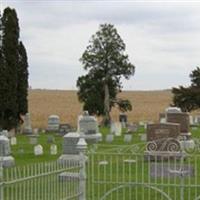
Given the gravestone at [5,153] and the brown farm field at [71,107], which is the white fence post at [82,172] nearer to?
the gravestone at [5,153]

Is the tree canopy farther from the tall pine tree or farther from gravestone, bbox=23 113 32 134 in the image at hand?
the tall pine tree

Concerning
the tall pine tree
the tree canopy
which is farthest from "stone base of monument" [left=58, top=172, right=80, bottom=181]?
the tree canopy

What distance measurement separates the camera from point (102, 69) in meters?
47.5

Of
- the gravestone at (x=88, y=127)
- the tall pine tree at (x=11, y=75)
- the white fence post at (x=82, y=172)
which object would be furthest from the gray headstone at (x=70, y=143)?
the tall pine tree at (x=11, y=75)

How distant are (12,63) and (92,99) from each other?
1090 centimetres

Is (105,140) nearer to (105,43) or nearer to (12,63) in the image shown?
(12,63)

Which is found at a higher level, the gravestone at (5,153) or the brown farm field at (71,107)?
the brown farm field at (71,107)

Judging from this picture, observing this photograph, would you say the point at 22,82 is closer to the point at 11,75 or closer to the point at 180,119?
the point at 11,75

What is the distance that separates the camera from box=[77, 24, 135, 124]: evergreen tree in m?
47.2

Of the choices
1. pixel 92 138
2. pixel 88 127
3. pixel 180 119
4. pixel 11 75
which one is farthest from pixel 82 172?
pixel 11 75

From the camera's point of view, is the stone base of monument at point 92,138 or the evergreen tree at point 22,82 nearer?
the stone base of monument at point 92,138

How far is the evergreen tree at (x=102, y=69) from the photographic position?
155ft

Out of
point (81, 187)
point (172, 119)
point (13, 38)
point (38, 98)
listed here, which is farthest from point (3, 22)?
point (38, 98)

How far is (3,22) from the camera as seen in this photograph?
38812 millimetres
